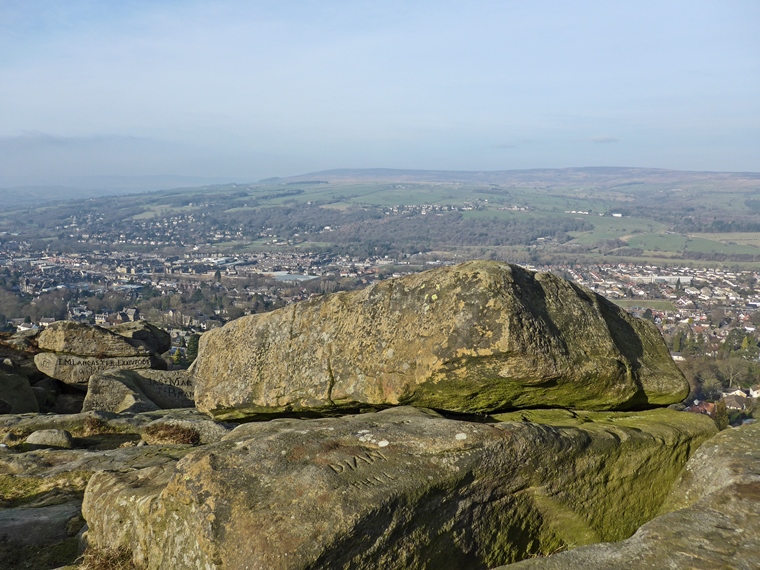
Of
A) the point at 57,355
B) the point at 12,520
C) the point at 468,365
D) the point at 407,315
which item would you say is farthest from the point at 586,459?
the point at 57,355

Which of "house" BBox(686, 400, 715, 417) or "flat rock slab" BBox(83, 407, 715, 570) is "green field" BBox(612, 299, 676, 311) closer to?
"house" BBox(686, 400, 715, 417)

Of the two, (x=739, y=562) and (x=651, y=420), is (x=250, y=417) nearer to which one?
(x=651, y=420)

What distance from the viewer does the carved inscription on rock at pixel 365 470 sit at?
6.63 metres

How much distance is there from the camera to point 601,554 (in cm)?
587

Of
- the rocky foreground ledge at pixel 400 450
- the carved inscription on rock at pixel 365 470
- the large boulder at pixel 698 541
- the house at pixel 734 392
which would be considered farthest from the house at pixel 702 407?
the carved inscription on rock at pixel 365 470

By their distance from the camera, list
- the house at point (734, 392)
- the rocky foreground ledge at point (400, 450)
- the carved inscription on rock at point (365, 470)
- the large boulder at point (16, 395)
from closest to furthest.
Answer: the rocky foreground ledge at point (400, 450), the carved inscription on rock at point (365, 470), the large boulder at point (16, 395), the house at point (734, 392)

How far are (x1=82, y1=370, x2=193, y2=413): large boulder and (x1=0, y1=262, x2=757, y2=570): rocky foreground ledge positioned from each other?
4070mm

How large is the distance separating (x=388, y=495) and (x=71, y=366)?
64.5 ft

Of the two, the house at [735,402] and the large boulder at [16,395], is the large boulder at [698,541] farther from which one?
the house at [735,402]

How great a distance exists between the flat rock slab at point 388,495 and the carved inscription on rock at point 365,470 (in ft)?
0.07

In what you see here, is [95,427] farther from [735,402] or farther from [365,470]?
[735,402]

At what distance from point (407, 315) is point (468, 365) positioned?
1.50 meters

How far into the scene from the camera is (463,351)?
30.6 feet

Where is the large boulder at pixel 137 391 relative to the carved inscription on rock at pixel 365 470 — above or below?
below
